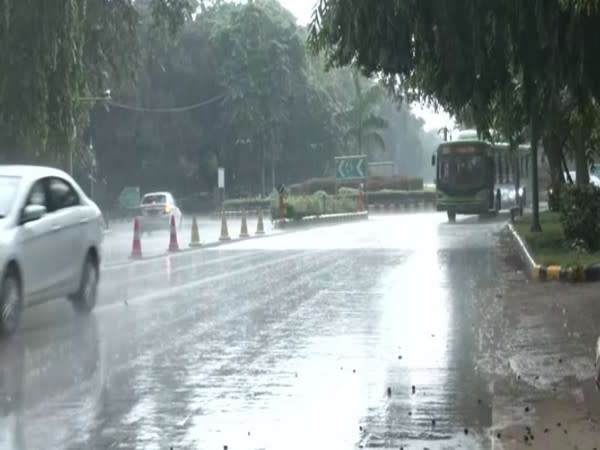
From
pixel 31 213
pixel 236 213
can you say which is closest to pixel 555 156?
pixel 31 213

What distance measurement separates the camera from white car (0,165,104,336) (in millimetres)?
13711

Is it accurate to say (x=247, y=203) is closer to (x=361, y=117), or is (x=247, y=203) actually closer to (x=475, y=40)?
(x=361, y=117)

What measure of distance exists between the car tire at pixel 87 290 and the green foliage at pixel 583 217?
1016cm

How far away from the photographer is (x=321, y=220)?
181ft

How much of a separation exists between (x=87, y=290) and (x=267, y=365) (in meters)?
5.66

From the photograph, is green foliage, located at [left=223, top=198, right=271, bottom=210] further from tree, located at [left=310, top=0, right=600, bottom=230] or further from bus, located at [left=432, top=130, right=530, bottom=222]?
tree, located at [left=310, top=0, right=600, bottom=230]

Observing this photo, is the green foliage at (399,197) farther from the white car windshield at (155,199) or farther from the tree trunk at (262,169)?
the white car windshield at (155,199)

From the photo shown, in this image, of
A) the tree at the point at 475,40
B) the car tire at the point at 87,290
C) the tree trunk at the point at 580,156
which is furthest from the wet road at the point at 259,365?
the tree trunk at the point at 580,156

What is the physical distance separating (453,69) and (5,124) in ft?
49.6

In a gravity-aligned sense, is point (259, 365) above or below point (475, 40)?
below

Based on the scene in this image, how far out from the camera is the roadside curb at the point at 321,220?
5028cm

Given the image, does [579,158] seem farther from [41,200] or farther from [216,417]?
[216,417]

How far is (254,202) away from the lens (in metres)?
78.6

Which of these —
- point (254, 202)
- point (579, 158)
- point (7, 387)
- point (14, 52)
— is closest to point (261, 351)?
point (7, 387)
